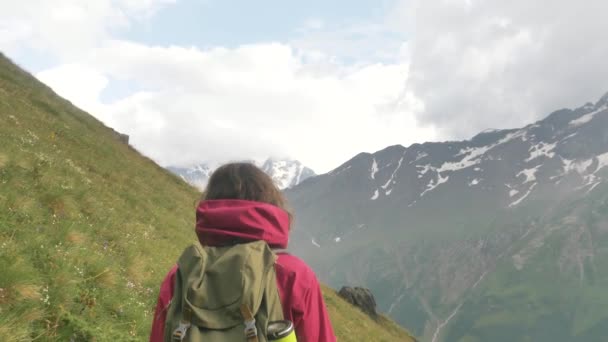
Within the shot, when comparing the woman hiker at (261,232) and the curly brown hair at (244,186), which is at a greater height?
the curly brown hair at (244,186)

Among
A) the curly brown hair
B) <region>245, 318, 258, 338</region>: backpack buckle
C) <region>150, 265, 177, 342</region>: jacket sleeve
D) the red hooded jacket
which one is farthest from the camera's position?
the curly brown hair

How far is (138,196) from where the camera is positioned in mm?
21422

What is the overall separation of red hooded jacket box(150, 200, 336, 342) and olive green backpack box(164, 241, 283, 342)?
13 centimetres

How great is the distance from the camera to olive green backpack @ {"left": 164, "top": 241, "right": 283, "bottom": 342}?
3391mm

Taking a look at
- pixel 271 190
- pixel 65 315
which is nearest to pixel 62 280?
pixel 65 315

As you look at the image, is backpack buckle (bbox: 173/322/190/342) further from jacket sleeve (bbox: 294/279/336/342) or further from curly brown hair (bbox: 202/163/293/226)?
curly brown hair (bbox: 202/163/293/226)

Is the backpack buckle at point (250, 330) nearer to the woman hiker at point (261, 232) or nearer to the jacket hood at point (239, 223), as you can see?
the woman hiker at point (261, 232)

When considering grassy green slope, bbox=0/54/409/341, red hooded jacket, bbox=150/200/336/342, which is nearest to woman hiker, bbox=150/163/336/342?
red hooded jacket, bbox=150/200/336/342

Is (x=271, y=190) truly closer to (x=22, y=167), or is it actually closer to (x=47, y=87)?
(x=22, y=167)

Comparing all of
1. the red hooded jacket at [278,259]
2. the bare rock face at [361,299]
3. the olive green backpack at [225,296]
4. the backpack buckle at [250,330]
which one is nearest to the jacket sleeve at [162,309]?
the red hooded jacket at [278,259]

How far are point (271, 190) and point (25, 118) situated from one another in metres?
24.1

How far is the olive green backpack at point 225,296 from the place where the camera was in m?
3.39

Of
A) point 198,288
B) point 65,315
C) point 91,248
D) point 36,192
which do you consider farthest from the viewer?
point 36,192

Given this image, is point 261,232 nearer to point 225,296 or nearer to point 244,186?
point 244,186
